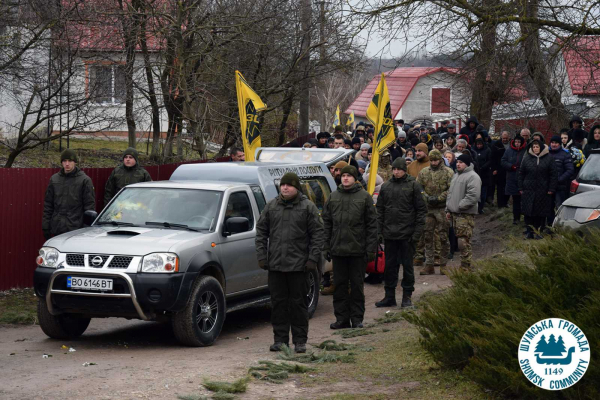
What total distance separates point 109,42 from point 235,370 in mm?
12338

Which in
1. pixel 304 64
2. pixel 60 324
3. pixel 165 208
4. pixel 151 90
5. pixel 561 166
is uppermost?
pixel 304 64

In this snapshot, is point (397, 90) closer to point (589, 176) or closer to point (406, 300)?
point (589, 176)

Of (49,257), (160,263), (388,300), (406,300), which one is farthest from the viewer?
(388,300)

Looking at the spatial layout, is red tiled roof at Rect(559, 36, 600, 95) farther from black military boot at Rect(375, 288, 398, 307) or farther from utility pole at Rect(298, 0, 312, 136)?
utility pole at Rect(298, 0, 312, 136)

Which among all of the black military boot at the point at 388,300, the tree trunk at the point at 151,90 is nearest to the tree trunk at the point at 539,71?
the black military boot at the point at 388,300

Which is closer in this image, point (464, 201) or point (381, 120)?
point (464, 201)

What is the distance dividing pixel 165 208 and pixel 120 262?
134 cm

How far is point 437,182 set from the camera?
13.8 m

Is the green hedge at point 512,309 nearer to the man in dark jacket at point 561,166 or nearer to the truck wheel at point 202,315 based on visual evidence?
the truck wheel at point 202,315

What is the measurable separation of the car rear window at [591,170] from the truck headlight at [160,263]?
8005 mm

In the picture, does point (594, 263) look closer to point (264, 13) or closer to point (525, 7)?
point (525, 7)

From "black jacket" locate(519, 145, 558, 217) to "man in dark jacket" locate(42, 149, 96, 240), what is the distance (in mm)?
7643

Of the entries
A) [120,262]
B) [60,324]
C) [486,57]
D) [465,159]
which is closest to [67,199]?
[60,324]

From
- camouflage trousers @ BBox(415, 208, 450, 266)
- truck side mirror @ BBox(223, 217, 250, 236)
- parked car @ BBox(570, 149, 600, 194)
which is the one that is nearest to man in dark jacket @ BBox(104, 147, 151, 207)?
truck side mirror @ BBox(223, 217, 250, 236)
